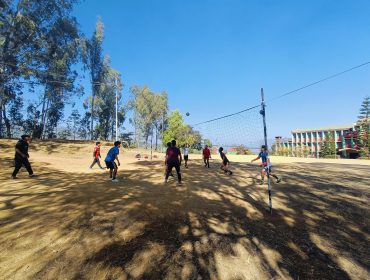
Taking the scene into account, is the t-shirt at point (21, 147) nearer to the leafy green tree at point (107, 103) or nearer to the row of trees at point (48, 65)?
the row of trees at point (48, 65)

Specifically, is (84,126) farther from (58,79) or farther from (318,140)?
(318,140)

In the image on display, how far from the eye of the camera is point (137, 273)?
4023 mm

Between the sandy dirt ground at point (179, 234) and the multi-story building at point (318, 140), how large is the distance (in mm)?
52785

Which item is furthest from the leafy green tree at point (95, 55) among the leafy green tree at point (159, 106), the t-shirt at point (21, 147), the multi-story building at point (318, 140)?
the multi-story building at point (318, 140)

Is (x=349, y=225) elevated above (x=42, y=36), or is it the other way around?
(x=42, y=36)

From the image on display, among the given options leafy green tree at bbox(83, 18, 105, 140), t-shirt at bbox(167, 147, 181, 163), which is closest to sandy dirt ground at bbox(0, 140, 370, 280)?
t-shirt at bbox(167, 147, 181, 163)

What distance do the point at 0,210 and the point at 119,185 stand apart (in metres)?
4.09

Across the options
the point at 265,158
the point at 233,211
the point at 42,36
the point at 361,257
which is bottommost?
the point at 361,257

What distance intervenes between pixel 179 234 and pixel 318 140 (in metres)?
74.2

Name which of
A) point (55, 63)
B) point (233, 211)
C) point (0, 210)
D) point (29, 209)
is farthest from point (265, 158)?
point (55, 63)

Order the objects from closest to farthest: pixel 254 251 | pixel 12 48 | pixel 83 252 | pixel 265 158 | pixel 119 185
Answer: pixel 83 252 → pixel 254 251 → pixel 119 185 → pixel 265 158 → pixel 12 48

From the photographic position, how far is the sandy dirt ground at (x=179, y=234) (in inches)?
166

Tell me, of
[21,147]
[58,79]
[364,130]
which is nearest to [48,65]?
[58,79]

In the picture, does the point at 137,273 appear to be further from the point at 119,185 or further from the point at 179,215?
→ the point at 119,185
